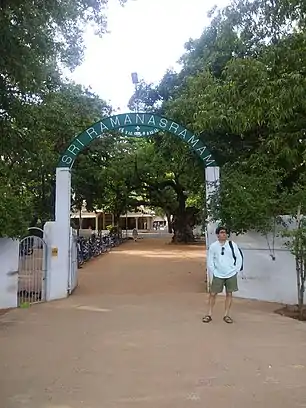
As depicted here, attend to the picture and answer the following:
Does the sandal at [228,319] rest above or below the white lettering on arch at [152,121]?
below

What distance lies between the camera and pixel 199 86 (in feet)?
44.6

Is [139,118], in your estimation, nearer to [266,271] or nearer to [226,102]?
[226,102]

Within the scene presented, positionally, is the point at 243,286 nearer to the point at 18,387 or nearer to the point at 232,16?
the point at 232,16

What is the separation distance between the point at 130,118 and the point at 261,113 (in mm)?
3253

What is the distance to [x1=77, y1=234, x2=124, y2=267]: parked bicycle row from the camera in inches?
813

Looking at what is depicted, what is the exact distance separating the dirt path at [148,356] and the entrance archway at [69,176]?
0.75 metres

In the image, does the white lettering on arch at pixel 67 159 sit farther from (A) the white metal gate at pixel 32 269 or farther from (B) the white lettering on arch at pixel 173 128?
(B) the white lettering on arch at pixel 173 128

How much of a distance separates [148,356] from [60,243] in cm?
575

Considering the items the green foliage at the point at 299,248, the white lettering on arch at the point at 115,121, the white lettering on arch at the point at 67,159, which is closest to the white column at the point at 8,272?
the white lettering on arch at the point at 67,159

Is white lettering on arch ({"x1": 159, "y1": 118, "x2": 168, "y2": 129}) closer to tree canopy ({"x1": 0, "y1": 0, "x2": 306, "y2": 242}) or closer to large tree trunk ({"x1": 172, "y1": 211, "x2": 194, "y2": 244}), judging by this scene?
tree canopy ({"x1": 0, "y1": 0, "x2": 306, "y2": 242})

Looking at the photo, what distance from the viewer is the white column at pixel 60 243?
1098cm

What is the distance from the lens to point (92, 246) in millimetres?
24594

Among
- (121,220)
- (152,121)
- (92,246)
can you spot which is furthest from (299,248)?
(121,220)

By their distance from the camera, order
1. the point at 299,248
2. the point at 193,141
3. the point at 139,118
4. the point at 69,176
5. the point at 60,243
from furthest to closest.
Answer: the point at 139,118 → the point at 193,141 → the point at 69,176 → the point at 60,243 → the point at 299,248
